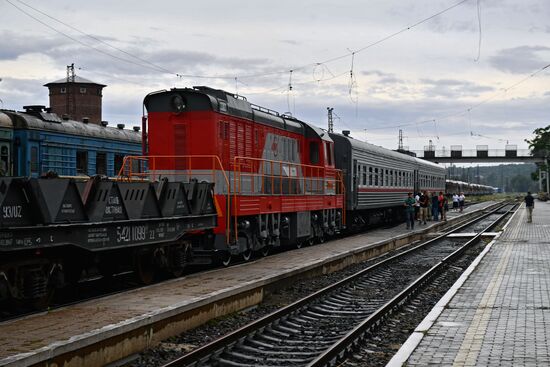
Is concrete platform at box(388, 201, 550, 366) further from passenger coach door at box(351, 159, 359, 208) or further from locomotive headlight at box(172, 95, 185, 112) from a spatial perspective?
passenger coach door at box(351, 159, 359, 208)

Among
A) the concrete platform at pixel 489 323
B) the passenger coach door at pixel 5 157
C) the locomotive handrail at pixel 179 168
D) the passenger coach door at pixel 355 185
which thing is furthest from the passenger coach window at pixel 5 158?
the concrete platform at pixel 489 323

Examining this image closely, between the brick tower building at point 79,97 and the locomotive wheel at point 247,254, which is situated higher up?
the brick tower building at point 79,97

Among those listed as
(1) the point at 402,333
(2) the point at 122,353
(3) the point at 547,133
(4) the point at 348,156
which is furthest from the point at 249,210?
(3) the point at 547,133

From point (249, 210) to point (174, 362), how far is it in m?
9.35

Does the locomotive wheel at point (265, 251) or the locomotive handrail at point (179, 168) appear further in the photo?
the locomotive wheel at point (265, 251)

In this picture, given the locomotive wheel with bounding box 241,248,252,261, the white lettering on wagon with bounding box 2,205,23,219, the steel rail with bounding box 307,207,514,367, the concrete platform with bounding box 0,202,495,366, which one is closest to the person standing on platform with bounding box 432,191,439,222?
the steel rail with bounding box 307,207,514,367

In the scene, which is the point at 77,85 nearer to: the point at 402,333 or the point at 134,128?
the point at 134,128

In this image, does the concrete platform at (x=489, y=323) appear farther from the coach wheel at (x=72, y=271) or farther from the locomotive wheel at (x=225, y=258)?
the coach wheel at (x=72, y=271)

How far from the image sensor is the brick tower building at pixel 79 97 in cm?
7588

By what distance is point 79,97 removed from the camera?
3022 inches

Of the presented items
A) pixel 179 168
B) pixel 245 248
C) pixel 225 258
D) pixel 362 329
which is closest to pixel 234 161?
pixel 179 168

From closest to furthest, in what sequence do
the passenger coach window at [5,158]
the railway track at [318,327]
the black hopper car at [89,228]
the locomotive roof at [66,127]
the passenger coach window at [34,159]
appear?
the railway track at [318,327]
the black hopper car at [89,228]
the passenger coach window at [5,158]
the locomotive roof at [66,127]
the passenger coach window at [34,159]

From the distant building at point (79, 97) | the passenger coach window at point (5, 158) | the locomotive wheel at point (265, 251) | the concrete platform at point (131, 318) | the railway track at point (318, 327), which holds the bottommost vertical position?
the railway track at point (318, 327)

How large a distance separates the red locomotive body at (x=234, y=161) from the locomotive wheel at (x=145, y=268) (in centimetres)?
Result: 226
